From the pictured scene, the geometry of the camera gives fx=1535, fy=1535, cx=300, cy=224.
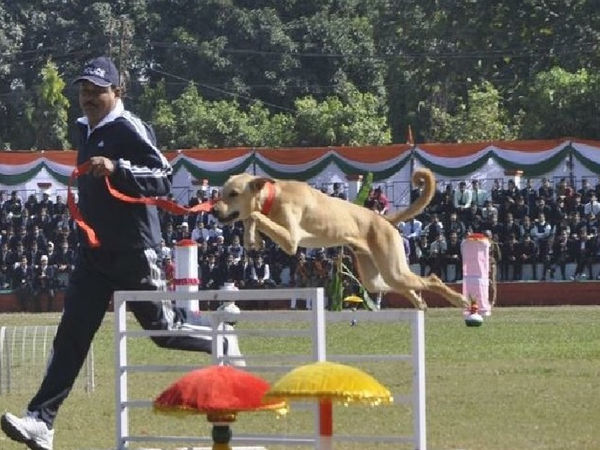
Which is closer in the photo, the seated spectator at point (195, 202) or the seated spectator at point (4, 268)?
the seated spectator at point (195, 202)

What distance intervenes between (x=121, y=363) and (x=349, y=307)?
16.3 m

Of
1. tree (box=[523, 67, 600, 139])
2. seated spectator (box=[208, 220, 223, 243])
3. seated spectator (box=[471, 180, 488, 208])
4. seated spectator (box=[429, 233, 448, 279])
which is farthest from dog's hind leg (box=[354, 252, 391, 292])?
tree (box=[523, 67, 600, 139])

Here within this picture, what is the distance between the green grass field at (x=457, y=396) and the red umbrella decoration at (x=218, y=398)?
351cm

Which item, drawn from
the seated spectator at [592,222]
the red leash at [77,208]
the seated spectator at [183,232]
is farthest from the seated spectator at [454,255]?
the red leash at [77,208]

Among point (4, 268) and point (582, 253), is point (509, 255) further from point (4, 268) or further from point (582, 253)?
point (4, 268)

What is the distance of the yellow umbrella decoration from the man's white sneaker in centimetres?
291

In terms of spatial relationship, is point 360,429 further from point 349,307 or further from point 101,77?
point 349,307

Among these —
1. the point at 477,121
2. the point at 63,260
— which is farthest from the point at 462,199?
the point at 477,121

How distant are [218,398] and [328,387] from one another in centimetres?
45

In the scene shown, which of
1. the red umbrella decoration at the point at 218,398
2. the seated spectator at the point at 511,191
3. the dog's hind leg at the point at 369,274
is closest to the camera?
the red umbrella decoration at the point at 218,398

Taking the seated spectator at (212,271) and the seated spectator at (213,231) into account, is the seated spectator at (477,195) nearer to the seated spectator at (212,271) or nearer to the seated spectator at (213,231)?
the seated spectator at (213,231)

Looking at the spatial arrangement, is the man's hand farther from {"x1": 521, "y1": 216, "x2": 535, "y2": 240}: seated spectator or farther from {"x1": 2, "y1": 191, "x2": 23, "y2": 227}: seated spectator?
{"x1": 2, "y1": 191, "x2": 23, "y2": 227}: seated spectator

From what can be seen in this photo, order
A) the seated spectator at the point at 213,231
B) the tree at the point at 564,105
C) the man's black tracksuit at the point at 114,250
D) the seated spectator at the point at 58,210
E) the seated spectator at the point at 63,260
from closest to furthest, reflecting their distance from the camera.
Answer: the man's black tracksuit at the point at 114,250 → the seated spectator at the point at 213,231 → the seated spectator at the point at 63,260 → the seated spectator at the point at 58,210 → the tree at the point at 564,105

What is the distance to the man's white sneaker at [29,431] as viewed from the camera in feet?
28.1
